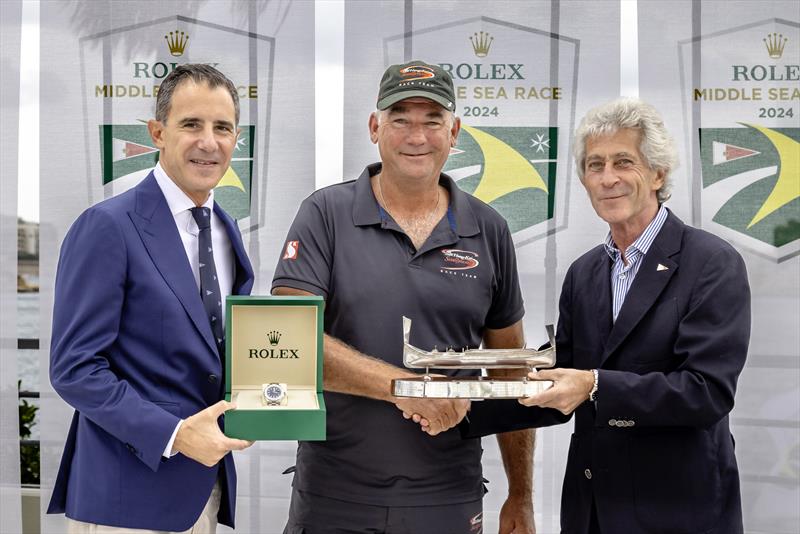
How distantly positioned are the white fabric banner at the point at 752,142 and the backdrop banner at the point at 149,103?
1.56m

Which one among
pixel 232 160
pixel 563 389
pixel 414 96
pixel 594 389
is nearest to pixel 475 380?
pixel 563 389

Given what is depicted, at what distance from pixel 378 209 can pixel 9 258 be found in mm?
1968

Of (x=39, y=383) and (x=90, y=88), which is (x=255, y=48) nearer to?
(x=90, y=88)

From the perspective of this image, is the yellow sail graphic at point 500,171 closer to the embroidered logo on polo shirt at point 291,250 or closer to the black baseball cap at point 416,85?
the black baseball cap at point 416,85

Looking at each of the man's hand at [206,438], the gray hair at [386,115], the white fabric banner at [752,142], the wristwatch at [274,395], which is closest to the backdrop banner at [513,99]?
the white fabric banner at [752,142]

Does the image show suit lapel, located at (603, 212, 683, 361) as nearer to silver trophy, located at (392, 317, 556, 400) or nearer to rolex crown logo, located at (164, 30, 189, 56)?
silver trophy, located at (392, 317, 556, 400)

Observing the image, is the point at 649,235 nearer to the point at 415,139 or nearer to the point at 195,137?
the point at 415,139

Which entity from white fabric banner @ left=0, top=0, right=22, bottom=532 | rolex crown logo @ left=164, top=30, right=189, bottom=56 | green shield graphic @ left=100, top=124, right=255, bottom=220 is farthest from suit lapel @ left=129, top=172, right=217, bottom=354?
white fabric banner @ left=0, top=0, right=22, bottom=532

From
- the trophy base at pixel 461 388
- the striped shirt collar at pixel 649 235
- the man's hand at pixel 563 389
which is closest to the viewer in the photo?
the trophy base at pixel 461 388

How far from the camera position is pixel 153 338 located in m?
2.18

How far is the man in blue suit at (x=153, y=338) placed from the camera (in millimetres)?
2094

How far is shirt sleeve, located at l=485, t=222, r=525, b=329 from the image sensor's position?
9.52 ft

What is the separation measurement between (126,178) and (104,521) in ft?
6.58

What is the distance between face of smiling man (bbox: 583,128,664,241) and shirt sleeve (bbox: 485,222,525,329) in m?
0.38
